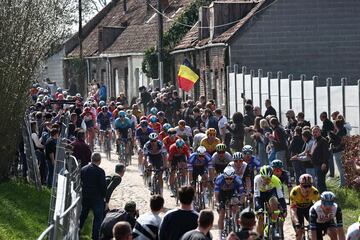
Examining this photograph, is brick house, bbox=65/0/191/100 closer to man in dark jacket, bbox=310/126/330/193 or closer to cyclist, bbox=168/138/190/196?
cyclist, bbox=168/138/190/196

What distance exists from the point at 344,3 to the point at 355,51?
1899 mm

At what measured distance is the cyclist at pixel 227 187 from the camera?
21516 mm

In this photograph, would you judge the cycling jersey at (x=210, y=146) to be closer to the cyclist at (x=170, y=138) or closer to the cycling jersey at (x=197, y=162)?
the cyclist at (x=170, y=138)

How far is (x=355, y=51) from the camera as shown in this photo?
150 ft

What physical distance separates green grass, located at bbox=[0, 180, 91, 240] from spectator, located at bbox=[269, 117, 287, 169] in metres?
5.41

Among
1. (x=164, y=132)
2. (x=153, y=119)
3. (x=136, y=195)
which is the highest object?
(x=153, y=119)

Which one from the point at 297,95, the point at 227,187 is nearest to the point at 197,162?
the point at 227,187

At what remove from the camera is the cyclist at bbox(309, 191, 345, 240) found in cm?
1783

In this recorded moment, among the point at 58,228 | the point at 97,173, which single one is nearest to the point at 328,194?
the point at 97,173

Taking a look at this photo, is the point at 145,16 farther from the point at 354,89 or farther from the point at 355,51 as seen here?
the point at 354,89

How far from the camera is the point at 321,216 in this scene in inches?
713

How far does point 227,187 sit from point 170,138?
7.26m

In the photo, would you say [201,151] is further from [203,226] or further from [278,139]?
[203,226]

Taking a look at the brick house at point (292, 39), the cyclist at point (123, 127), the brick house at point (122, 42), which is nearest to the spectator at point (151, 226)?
the cyclist at point (123, 127)
